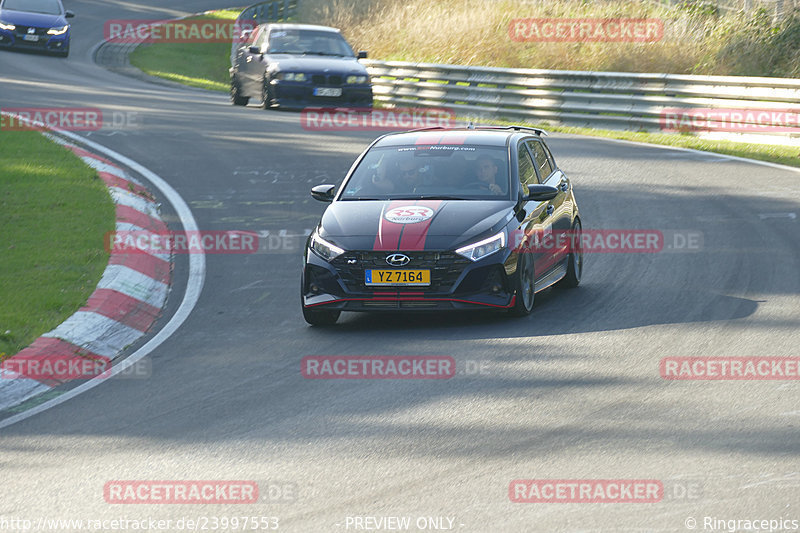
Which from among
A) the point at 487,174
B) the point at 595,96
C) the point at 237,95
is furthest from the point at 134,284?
the point at 237,95

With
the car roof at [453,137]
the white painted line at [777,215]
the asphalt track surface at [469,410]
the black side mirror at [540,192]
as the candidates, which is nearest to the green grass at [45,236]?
the asphalt track surface at [469,410]

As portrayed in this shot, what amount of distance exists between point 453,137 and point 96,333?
3783 mm

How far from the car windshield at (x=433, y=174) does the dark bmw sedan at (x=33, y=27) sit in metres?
27.9

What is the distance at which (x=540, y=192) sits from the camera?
10305 mm

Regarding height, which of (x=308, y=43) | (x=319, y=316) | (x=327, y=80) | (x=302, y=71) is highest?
(x=319, y=316)

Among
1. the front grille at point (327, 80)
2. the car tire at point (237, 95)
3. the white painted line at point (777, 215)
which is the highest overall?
the white painted line at point (777, 215)

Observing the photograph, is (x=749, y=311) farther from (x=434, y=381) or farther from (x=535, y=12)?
(x=535, y=12)

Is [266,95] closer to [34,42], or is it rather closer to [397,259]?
[397,259]

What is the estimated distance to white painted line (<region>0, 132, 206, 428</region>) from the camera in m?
7.94

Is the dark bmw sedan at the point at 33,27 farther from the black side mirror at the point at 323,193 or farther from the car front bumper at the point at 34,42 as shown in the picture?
the black side mirror at the point at 323,193

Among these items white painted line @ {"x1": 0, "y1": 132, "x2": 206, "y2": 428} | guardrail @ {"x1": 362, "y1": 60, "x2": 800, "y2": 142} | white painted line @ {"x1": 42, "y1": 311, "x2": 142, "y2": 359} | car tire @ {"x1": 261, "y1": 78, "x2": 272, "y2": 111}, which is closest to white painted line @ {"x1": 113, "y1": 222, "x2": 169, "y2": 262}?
white painted line @ {"x1": 0, "y1": 132, "x2": 206, "y2": 428}

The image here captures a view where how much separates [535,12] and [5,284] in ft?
81.8

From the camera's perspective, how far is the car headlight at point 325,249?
9742mm

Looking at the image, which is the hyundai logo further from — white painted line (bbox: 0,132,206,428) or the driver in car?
white painted line (bbox: 0,132,206,428)
